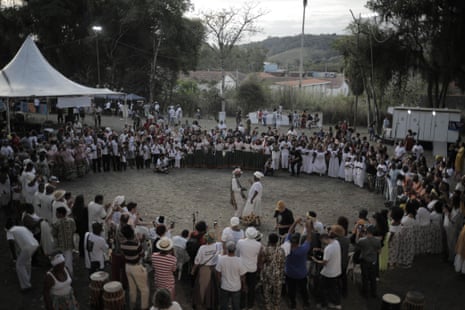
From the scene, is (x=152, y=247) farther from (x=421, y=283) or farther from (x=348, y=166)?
(x=348, y=166)

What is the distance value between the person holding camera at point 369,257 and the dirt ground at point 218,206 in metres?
0.29

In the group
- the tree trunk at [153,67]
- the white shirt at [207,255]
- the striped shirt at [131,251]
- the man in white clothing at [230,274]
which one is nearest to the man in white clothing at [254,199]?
the white shirt at [207,255]

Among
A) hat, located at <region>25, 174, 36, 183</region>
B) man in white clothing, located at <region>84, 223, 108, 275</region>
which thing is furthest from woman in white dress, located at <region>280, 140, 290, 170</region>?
man in white clothing, located at <region>84, 223, 108, 275</region>

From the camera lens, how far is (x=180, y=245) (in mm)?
7668

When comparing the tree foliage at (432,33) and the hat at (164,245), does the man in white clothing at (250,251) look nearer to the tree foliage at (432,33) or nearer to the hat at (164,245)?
the hat at (164,245)

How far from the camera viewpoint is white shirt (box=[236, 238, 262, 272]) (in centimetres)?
682

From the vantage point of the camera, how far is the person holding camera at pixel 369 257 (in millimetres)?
7359

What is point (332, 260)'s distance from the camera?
7.02m

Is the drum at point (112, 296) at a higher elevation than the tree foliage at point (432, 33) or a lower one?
lower

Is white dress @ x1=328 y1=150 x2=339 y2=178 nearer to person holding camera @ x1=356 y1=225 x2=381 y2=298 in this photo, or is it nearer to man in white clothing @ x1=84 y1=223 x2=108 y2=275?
person holding camera @ x1=356 y1=225 x2=381 y2=298

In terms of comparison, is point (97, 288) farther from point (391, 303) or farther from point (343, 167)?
point (343, 167)

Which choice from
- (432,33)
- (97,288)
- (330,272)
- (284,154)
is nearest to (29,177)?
(97,288)

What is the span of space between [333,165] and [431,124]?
34.6ft

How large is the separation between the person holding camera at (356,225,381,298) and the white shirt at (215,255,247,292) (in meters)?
2.40
